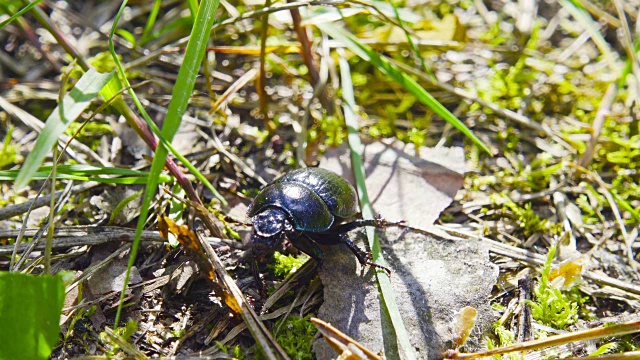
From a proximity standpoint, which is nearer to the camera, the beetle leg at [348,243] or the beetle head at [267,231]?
the beetle head at [267,231]

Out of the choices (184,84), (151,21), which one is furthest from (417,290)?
(151,21)

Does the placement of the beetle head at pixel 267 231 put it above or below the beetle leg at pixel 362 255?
above

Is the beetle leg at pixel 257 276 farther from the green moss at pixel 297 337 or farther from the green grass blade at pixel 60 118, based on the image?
the green grass blade at pixel 60 118

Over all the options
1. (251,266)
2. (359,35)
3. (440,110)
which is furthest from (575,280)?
(359,35)

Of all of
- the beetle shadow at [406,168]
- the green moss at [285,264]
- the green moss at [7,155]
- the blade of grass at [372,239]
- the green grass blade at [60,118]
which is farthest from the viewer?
the green moss at [7,155]

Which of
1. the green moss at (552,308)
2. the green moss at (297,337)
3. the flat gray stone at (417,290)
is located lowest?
the green moss at (552,308)

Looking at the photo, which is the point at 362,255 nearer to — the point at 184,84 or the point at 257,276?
the point at 257,276

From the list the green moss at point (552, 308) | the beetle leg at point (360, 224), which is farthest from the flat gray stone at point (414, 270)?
the green moss at point (552, 308)

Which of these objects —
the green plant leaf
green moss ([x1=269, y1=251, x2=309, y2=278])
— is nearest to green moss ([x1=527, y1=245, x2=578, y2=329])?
green moss ([x1=269, y1=251, x2=309, y2=278])
